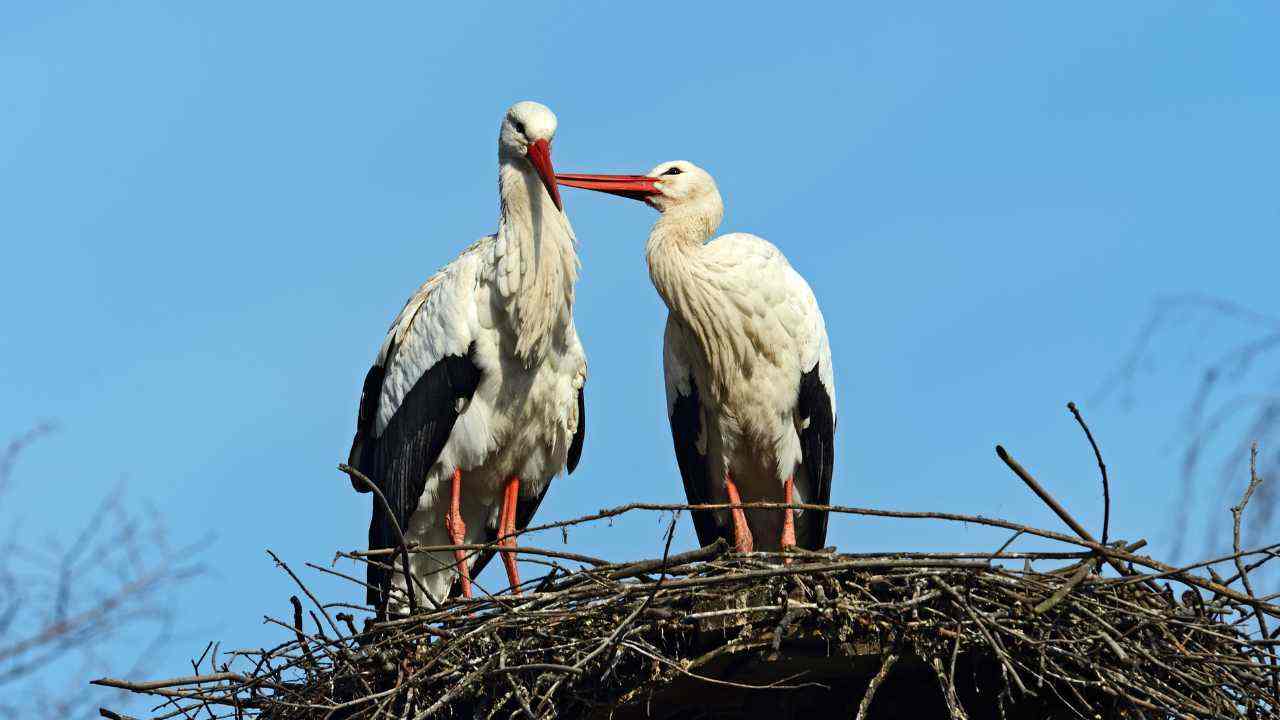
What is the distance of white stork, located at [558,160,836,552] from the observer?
5.18 metres

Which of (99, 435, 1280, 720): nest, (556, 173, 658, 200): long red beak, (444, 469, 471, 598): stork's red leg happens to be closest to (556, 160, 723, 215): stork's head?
(556, 173, 658, 200): long red beak

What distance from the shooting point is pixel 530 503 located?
5324 mm

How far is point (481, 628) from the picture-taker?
3.61 metres

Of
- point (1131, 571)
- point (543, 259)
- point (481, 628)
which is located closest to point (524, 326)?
point (543, 259)

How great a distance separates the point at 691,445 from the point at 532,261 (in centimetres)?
84

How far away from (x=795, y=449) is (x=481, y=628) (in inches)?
73.6

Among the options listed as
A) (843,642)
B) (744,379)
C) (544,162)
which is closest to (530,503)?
(744,379)

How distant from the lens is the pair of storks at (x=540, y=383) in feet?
16.5

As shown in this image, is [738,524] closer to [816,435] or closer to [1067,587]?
[816,435]

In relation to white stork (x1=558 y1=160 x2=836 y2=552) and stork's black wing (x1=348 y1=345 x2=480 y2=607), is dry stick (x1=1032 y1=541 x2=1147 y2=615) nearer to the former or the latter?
white stork (x1=558 y1=160 x2=836 y2=552)

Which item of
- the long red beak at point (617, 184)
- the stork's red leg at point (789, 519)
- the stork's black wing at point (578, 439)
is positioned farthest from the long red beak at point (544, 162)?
the stork's red leg at point (789, 519)

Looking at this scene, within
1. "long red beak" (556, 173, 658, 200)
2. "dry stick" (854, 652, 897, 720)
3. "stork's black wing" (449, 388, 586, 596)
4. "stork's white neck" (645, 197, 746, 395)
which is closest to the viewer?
"dry stick" (854, 652, 897, 720)

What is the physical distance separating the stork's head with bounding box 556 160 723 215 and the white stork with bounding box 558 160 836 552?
36 mm

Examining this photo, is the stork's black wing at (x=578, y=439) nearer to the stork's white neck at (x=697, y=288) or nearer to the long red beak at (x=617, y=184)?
the stork's white neck at (x=697, y=288)
